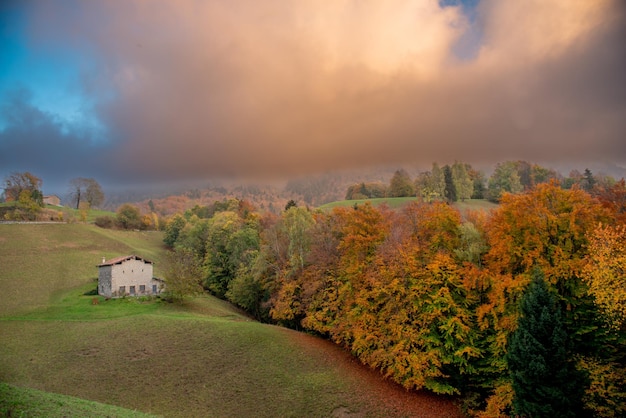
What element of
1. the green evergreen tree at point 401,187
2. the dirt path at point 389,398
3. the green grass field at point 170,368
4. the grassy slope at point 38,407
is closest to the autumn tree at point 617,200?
the dirt path at point 389,398

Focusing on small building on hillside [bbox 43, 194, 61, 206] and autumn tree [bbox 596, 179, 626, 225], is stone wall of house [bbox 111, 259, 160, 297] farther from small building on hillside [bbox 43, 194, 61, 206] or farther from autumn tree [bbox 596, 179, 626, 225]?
small building on hillside [bbox 43, 194, 61, 206]

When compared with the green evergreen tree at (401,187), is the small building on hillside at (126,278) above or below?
below

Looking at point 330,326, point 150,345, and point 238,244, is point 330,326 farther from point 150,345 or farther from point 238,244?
point 238,244

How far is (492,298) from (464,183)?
10312cm

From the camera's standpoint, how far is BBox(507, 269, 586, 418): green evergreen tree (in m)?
24.6

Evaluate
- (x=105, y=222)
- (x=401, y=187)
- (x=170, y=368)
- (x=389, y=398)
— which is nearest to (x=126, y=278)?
(x=170, y=368)

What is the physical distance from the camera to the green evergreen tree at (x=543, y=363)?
24.6 meters

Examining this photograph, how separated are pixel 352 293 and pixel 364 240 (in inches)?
240

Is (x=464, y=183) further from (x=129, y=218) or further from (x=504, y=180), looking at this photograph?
(x=129, y=218)

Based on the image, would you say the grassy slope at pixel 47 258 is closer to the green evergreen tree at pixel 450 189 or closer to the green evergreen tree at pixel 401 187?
the green evergreen tree at pixel 401 187

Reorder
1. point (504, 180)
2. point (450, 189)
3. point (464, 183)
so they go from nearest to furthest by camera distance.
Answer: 1. point (450, 189)
2. point (464, 183)
3. point (504, 180)

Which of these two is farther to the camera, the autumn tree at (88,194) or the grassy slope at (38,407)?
the autumn tree at (88,194)

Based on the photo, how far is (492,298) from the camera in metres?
30.0

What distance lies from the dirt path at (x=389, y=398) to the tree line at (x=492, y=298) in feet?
4.13
